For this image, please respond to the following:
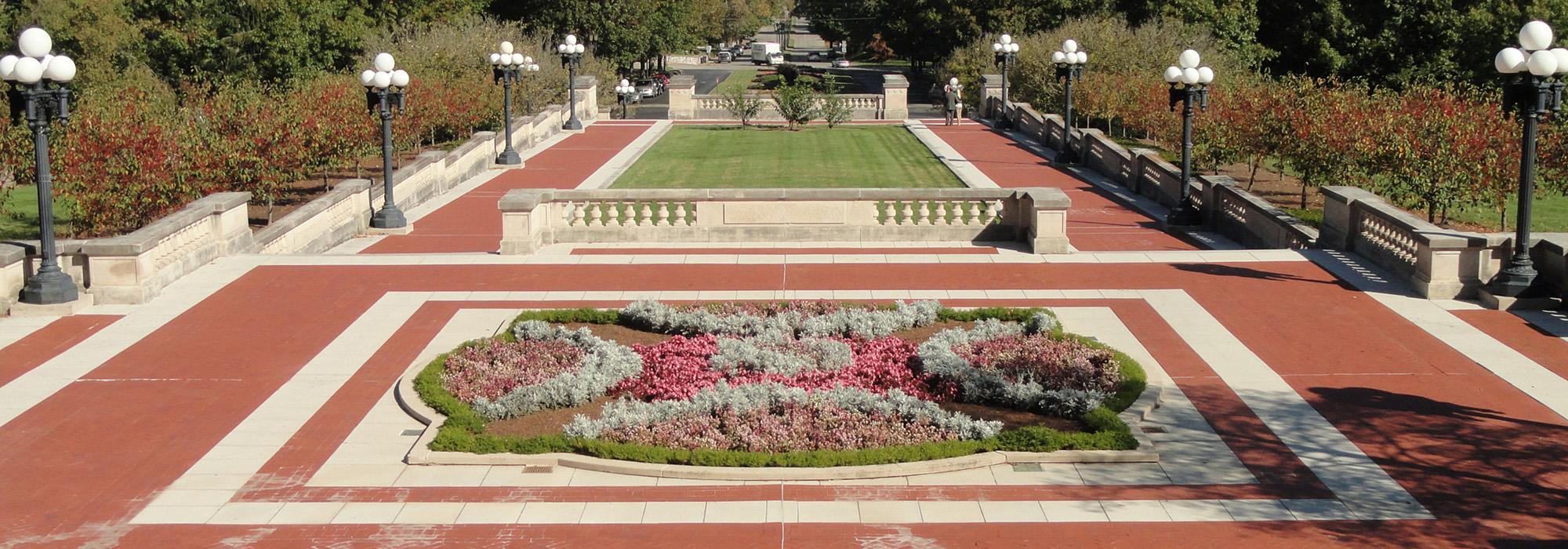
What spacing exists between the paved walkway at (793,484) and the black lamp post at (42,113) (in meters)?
0.47

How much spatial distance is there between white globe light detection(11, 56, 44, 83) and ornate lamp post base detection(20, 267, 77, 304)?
2.31 m

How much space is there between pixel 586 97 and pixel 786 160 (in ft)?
55.8

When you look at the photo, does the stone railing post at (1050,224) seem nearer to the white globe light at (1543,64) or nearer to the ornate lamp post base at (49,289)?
the white globe light at (1543,64)

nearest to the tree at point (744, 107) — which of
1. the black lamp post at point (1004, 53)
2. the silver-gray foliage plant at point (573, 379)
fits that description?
the black lamp post at point (1004, 53)

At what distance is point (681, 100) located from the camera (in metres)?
58.6

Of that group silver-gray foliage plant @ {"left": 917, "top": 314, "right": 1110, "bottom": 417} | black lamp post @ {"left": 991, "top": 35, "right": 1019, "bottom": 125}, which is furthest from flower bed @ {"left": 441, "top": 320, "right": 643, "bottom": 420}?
black lamp post @ {"left": 991, "top": 35, "right": 1019, "bottom": 125}

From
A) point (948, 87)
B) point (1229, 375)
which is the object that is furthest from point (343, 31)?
point (1229, 375)

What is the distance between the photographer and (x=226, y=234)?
70.2ft

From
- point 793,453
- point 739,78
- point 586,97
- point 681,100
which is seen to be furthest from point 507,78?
point 739,78

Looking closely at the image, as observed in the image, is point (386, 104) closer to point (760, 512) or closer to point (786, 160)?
point (786, 160)

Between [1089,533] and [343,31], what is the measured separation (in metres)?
58.5

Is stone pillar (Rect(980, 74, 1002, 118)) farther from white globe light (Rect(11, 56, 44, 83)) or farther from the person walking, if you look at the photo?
white globe light (Rect(11, 56, 44, 83))

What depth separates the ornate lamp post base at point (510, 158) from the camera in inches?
1581

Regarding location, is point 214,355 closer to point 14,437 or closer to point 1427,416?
point 14,437
